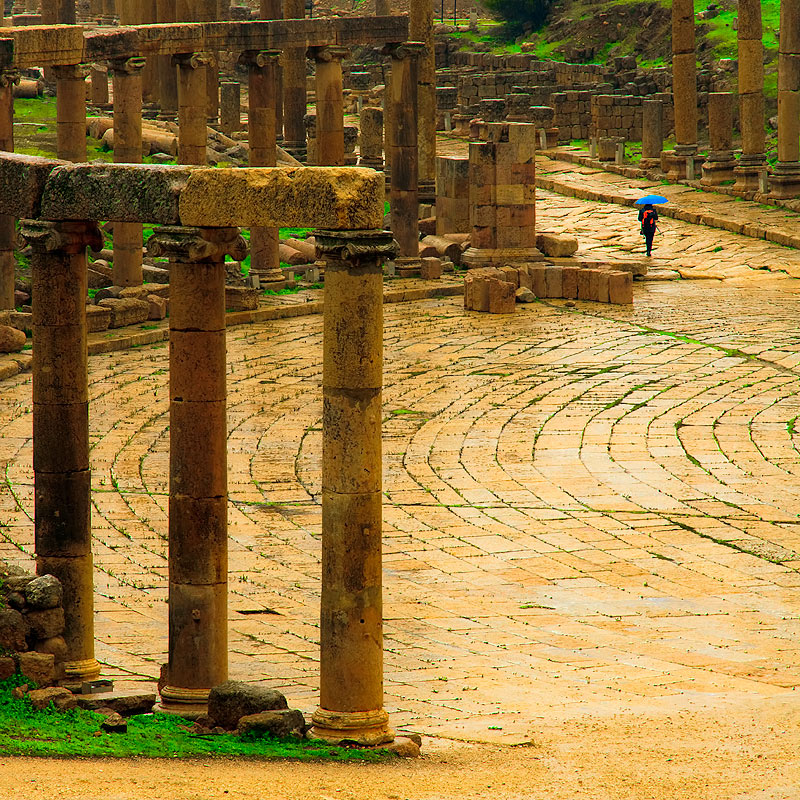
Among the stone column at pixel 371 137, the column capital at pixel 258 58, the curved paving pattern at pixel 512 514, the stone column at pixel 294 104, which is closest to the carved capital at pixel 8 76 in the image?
the curved paving pattern at pixel 512 514

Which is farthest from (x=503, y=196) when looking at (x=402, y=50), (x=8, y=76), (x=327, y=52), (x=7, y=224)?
(x=8, y=76)

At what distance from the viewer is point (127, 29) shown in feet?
76.7

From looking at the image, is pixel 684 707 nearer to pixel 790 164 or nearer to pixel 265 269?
pixel 265 269

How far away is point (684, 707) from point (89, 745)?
373 cm

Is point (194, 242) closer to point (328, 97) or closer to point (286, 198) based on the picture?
point (286, 198)

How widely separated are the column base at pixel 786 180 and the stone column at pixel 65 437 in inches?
1004

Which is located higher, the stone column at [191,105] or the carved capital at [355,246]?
the stone column at [191,105]

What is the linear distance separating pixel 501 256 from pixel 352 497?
62.5 feet

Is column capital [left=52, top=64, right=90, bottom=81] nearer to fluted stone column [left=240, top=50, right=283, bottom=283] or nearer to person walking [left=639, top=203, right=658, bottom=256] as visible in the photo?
fluted stone column [left=240, top=50, right=283, bottom=283]

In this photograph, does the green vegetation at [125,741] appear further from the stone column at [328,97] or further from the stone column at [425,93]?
the stone column at [425,93]

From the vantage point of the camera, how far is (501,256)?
27891 millimetres

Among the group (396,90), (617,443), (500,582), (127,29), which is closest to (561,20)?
(396,90)

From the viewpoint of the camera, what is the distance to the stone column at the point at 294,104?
36438 millimetres

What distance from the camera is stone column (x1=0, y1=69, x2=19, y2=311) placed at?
2073 cm
